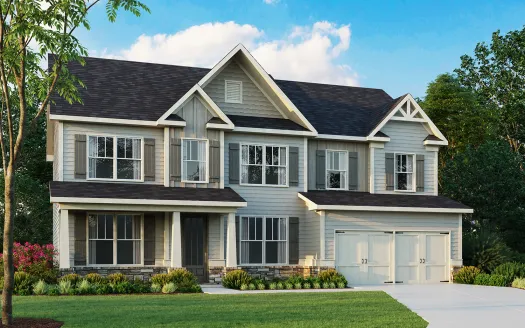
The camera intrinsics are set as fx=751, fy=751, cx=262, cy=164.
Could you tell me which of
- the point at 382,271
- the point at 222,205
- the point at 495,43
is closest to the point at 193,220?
the point at 222,205

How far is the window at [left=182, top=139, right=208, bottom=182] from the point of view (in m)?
27.8

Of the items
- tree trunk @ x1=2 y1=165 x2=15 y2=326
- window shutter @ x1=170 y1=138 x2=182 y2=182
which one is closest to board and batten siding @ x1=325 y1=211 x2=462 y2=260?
window shutter @ x1=170 y1=138 x2=182 y2=182

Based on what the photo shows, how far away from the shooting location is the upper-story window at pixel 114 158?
87.9 ft

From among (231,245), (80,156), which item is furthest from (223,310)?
(80,156)

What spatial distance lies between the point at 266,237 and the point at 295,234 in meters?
1.17

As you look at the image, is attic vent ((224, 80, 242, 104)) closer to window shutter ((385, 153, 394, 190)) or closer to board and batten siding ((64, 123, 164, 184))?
board and batten siding ((64, 123, 164, 184))

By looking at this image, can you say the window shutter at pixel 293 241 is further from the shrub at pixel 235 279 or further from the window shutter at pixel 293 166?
the shrub at pixel 235 279

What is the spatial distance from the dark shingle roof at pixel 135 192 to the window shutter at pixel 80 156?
0.39 meters

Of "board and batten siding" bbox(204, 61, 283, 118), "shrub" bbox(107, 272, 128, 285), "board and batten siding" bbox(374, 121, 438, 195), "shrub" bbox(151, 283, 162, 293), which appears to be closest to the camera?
"shrub" bbox(151, 283, 162, 293)

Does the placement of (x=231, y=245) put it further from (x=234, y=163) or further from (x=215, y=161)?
(x=234, y=163)

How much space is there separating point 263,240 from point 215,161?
3.67 meters

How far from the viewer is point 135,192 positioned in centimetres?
2603

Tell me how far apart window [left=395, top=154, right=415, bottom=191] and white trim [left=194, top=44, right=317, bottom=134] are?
4517 mm

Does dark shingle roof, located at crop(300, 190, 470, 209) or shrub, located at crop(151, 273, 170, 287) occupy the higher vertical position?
dark shingle roof, located at crop(300, 190, 470, 209)
